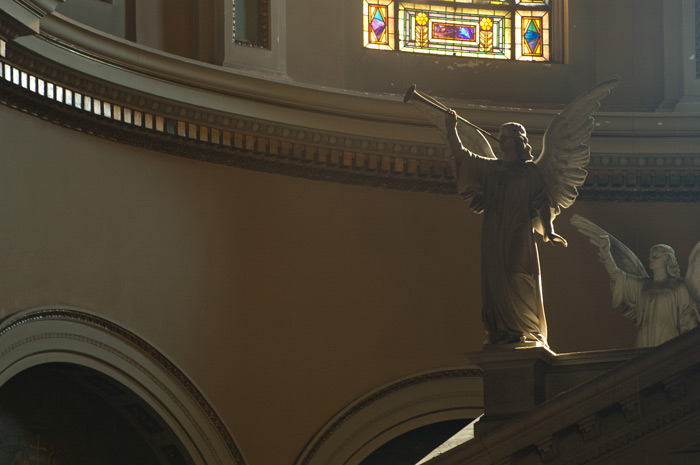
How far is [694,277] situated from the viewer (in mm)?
10703

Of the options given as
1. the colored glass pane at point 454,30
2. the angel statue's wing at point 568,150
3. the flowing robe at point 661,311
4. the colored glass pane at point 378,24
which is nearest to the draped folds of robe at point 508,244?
the angel statue's wing at point 568,150

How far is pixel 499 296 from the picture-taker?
30.6 feet

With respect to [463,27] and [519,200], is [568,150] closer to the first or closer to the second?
[519,200]

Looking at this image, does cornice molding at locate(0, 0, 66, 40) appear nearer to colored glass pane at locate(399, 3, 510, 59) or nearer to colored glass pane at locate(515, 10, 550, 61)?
colored glass pane at locate(399, 3, 510, 59)

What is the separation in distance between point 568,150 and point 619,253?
228 cm

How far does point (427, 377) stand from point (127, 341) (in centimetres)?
279

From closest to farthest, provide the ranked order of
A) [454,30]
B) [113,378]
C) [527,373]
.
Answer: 1. [527,373]
2. [113,378]
3. [454,30]

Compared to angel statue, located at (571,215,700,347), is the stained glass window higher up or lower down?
higher up

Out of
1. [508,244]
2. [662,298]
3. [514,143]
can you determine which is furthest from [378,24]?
[508,244]

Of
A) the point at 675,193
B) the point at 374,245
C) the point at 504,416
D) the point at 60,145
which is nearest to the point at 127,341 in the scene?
the point at 60,145

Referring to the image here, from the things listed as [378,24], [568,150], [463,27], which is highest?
[463,27]

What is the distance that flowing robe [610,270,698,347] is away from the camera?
35.0 ft

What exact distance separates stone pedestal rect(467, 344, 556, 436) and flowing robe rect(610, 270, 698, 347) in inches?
70.9

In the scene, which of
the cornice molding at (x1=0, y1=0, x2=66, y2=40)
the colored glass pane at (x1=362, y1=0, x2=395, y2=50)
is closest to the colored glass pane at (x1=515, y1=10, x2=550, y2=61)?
the colored glass pane at (x1=362, y1=0, x2=395, y2=50)
